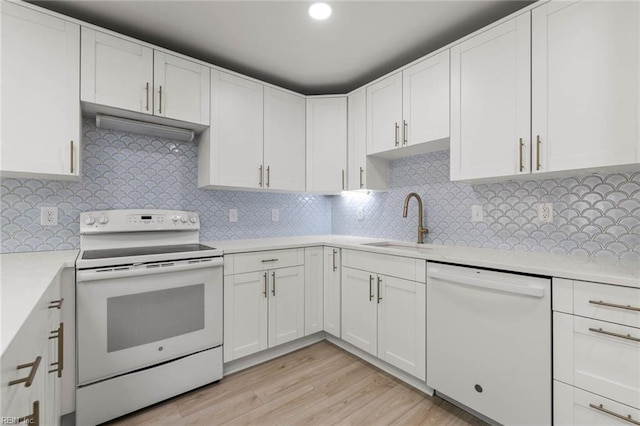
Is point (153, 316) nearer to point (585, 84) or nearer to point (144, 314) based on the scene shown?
point (144, 314)

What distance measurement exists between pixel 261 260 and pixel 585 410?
1991mm

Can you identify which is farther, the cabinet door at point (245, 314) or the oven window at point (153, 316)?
the cabinet door at point (245, 314)

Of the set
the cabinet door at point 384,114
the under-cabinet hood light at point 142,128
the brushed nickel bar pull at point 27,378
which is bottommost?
the brushed nickel bar pull at point 27,378

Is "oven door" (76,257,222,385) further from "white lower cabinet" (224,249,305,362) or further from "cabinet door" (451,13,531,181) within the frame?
"cabinet door" (451,13,531,181)

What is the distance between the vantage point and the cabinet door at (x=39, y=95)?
162 centimetres

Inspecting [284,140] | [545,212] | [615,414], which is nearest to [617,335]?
[615,414]

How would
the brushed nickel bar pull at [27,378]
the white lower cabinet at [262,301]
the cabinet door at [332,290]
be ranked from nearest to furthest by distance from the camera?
the brushed nickel bar pull at [27,378] < the white lower cabinet at [262,301] < the cabinet door at [332,290]

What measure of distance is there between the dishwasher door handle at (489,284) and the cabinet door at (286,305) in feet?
3.70

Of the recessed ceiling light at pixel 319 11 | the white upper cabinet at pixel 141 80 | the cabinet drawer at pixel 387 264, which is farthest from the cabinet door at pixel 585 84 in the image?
the white upper cabinet at pixel 141 80

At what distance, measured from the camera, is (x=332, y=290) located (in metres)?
2.63

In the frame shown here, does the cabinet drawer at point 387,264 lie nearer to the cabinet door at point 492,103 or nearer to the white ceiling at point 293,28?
the cabinet door at point 492,103

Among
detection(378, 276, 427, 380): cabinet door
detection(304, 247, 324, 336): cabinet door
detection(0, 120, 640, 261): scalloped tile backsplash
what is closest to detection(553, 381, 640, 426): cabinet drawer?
detection(378, 276, 427, 380): cabinet door

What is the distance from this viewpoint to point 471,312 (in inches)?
65.8

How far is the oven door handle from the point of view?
161cm
